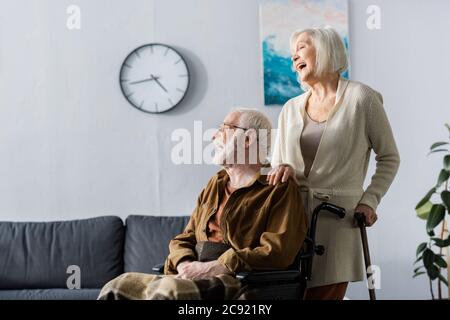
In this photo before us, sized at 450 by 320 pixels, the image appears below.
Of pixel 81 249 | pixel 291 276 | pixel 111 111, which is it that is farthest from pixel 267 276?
pixel 111 111

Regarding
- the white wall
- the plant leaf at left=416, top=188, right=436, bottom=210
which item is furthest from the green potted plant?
the white wall

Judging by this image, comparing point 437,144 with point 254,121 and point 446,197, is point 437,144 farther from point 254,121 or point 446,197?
point 254,121

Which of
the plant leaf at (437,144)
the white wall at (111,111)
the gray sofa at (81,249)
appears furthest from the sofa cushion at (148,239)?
the plant leaf at (437,144)

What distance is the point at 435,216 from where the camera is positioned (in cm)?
392

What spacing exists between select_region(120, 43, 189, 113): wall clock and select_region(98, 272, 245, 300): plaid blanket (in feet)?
7.12

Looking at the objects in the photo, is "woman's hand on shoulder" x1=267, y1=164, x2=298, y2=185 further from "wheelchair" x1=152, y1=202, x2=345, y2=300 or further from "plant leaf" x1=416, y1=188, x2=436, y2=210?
"plant leaf" x1=416, y1=188, x2=436, y2=210

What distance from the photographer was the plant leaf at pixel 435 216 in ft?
12.8

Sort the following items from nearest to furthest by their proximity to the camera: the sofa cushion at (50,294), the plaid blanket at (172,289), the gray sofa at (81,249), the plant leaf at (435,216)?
the plaid blanket at (172,289), the sofa cushion at (50,294), the gray sofa at (81,249), the plant leaf at (435,216)

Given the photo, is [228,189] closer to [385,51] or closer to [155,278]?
[155,278]

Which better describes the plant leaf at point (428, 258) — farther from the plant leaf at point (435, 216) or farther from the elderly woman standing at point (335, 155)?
the elderly woman standing at point (335, 155)

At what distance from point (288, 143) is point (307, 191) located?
178 millimetres

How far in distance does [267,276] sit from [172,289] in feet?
0.94

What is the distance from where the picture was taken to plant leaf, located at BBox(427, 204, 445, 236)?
3.91 m

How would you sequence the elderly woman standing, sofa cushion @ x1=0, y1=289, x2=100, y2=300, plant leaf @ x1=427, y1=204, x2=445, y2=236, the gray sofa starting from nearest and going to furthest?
the elderly woman standing, sofa cushion @ x1=0, y1=289, x2=100, y2=300, the gray sofa, plant leaf @ x1=427, y1=204, x2=445, y2=236
